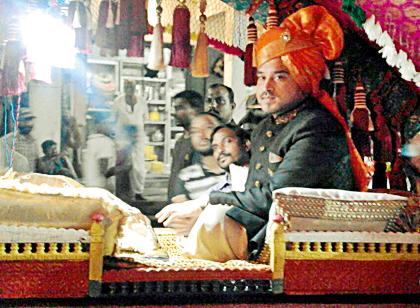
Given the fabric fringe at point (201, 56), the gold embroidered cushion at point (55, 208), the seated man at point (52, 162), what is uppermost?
the fabric fringe at point (201, 56)

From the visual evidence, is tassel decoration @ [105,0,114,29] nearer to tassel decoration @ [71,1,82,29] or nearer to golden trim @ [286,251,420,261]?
tassel decoration @ [71,1,82,29]

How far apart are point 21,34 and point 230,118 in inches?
55.3

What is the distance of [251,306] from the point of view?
329 centimetres

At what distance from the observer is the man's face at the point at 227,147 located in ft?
13.4

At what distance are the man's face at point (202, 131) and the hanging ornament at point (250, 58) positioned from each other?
1.18 feet

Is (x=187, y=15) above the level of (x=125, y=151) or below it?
above

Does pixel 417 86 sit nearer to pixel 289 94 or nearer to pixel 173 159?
pixel 289 94

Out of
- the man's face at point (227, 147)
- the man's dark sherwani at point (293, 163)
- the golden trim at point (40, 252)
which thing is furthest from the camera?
the man's face at point (227, 147)

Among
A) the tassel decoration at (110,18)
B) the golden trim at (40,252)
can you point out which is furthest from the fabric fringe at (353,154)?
the golden trim at (40,252)

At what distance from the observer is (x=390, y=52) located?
366cm

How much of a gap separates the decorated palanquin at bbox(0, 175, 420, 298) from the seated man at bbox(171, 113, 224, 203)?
0.71m

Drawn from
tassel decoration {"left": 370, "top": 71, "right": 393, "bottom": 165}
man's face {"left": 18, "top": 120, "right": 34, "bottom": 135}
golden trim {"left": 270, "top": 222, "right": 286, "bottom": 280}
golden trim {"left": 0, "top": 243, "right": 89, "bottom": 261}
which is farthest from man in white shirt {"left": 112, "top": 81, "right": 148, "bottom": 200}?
tassel decoration {"left": 370, "top": 71, "right": 393, "bottom": 165}

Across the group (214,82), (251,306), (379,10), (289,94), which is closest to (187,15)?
(214,82)

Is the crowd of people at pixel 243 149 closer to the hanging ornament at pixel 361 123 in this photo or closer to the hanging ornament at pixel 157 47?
the hanging ornament at pixel 361 123
